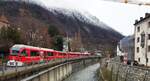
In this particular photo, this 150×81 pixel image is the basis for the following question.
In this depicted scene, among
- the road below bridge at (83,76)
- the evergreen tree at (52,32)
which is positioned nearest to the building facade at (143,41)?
the road below bridge at (83,76)

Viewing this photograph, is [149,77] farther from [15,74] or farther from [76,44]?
[76,44]

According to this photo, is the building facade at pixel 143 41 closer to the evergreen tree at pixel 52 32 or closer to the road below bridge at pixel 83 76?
the road below bridge at pixel 83 76

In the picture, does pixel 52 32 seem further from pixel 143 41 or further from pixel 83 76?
pixel 83 76

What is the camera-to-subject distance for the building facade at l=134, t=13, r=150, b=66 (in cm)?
7669

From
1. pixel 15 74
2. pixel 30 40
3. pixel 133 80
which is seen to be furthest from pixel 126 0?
pixel 30 40

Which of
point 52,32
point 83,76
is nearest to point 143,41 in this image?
point 83,76

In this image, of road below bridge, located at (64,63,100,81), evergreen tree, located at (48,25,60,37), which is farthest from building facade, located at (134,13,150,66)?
evergreen tree, located at (48,25,60,37)

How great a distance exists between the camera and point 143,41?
80.4 meters

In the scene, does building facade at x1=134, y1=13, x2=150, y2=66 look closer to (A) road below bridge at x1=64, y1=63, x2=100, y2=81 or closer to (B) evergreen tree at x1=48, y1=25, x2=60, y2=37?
(A) road below bridge at x1=64, y1=63, x2=100, y2=81

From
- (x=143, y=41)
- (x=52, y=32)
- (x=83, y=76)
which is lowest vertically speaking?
(x=83, y=76)

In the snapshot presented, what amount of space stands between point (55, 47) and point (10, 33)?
3780 centimetres

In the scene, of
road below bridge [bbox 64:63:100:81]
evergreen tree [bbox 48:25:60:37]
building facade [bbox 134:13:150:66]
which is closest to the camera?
road below bridge [bbox 64:63:100:81]

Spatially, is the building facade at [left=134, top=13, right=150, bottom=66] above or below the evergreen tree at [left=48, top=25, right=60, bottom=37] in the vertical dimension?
below

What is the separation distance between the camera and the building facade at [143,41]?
76.7 metres
